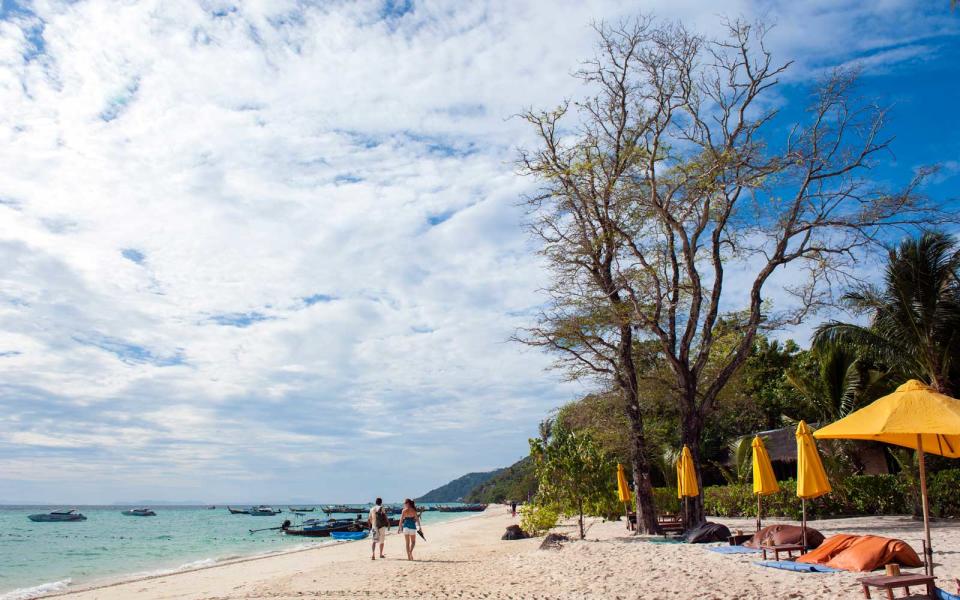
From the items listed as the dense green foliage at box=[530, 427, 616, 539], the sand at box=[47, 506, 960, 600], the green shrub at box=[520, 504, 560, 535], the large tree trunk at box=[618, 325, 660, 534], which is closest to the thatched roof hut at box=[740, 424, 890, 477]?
the sand at box=[47, 506, 960, 600]

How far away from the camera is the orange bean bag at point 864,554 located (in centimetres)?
809

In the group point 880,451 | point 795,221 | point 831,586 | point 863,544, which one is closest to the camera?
point 831,586

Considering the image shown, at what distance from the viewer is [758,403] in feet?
99.7

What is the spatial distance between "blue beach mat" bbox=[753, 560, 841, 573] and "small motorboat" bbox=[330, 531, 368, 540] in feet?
96.1

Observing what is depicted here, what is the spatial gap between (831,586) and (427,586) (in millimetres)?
6418

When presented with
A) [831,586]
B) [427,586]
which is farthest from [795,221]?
[427,586]

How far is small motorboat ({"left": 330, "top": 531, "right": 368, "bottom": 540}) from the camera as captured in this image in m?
35.4

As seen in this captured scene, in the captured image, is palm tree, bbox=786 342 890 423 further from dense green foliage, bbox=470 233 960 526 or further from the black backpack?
the black backpack

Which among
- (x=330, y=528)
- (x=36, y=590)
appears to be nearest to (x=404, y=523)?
(x=36, y=590)

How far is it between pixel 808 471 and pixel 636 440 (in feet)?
21.0

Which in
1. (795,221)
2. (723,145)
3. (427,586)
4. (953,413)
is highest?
(723,145)

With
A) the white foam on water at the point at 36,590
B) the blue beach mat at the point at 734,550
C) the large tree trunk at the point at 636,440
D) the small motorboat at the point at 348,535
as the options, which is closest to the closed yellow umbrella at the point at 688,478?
the large tree trunk at the point at 636,440

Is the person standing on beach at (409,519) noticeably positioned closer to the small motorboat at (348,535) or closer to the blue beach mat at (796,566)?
the blue beach mat at (796,566)

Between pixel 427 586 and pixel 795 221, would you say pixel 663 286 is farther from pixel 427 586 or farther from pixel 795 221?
pixel 427 586
